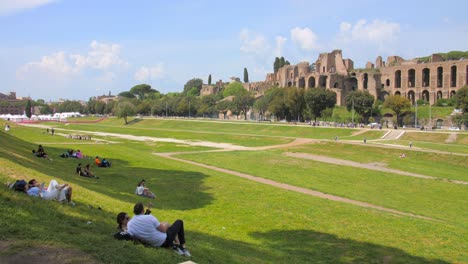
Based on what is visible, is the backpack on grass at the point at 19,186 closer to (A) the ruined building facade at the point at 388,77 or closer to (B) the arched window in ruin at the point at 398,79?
(A) the ruined building facade at the point at 388,77

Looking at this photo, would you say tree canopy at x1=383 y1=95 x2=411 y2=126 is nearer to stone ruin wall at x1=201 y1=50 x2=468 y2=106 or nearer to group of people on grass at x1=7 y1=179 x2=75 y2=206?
stone ruin wall at x1=201 y1=50 x2=468 y2=106

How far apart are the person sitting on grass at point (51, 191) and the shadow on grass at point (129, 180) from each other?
6.48 ft

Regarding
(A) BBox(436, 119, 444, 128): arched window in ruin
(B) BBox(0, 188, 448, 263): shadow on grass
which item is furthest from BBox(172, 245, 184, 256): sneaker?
(A) BBox(436, 119, 444, 128): arched window in ruin

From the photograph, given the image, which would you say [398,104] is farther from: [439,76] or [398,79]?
[398,79]

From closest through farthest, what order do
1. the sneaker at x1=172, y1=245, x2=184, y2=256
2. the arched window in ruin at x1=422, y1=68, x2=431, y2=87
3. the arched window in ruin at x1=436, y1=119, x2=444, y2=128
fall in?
the sneaker at x1=172, y1=245, x2=184, y2=256, the arched window in ruin at x1=436, y1=119, x2=444, y2=128, the arched window in ruin at x1=422, y1=68, x2=431, y2=87

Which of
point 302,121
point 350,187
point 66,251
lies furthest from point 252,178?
point 302,121

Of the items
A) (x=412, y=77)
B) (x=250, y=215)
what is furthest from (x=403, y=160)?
(x=412, y=77)

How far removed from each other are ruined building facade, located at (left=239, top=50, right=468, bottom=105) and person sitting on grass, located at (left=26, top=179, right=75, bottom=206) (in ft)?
313

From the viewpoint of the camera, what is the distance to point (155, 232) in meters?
8.53

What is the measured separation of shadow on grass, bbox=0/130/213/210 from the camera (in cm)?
1731

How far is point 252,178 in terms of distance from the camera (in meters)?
27.4

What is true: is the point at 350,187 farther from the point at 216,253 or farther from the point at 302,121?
the point at 302,121

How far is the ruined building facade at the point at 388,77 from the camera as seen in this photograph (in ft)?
318

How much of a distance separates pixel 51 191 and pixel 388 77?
11098 cm
